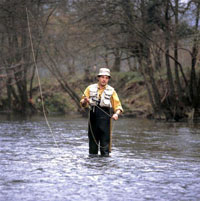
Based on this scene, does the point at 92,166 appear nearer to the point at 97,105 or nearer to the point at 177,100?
the point at 97,105

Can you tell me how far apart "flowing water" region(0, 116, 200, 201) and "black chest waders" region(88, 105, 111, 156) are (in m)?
0.26

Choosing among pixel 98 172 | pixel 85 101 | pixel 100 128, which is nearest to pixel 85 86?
pixel 100 128

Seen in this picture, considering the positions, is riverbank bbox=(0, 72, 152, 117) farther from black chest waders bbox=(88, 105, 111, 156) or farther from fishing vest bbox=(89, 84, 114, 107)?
fishing vest bbox=(89, 84, 114, 107)

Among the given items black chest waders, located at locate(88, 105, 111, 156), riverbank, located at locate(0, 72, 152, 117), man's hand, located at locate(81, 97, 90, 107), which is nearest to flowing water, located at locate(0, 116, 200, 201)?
black chest waders, located at locate(88, 105, 111, 156)

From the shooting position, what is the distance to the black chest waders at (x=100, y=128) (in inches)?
382

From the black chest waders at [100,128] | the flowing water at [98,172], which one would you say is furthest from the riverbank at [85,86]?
the black chest waders at [100,128]

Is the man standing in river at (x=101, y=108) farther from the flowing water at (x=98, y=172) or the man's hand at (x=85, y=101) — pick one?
the flowing water at (x=98, y=172)

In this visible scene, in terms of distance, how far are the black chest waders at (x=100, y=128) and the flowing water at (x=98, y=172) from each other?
10.2 inches

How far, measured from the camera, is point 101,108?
9.68 meters

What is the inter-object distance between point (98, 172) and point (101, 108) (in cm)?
199

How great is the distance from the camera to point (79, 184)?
22.6 ft

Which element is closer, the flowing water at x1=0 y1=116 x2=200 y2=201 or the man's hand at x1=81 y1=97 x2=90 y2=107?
the flowing water at x1=0 y1=116 x2=200 y2=201

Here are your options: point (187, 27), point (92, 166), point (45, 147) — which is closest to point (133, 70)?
point (187, 27)

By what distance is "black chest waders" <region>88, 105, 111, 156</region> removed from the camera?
9703mm
